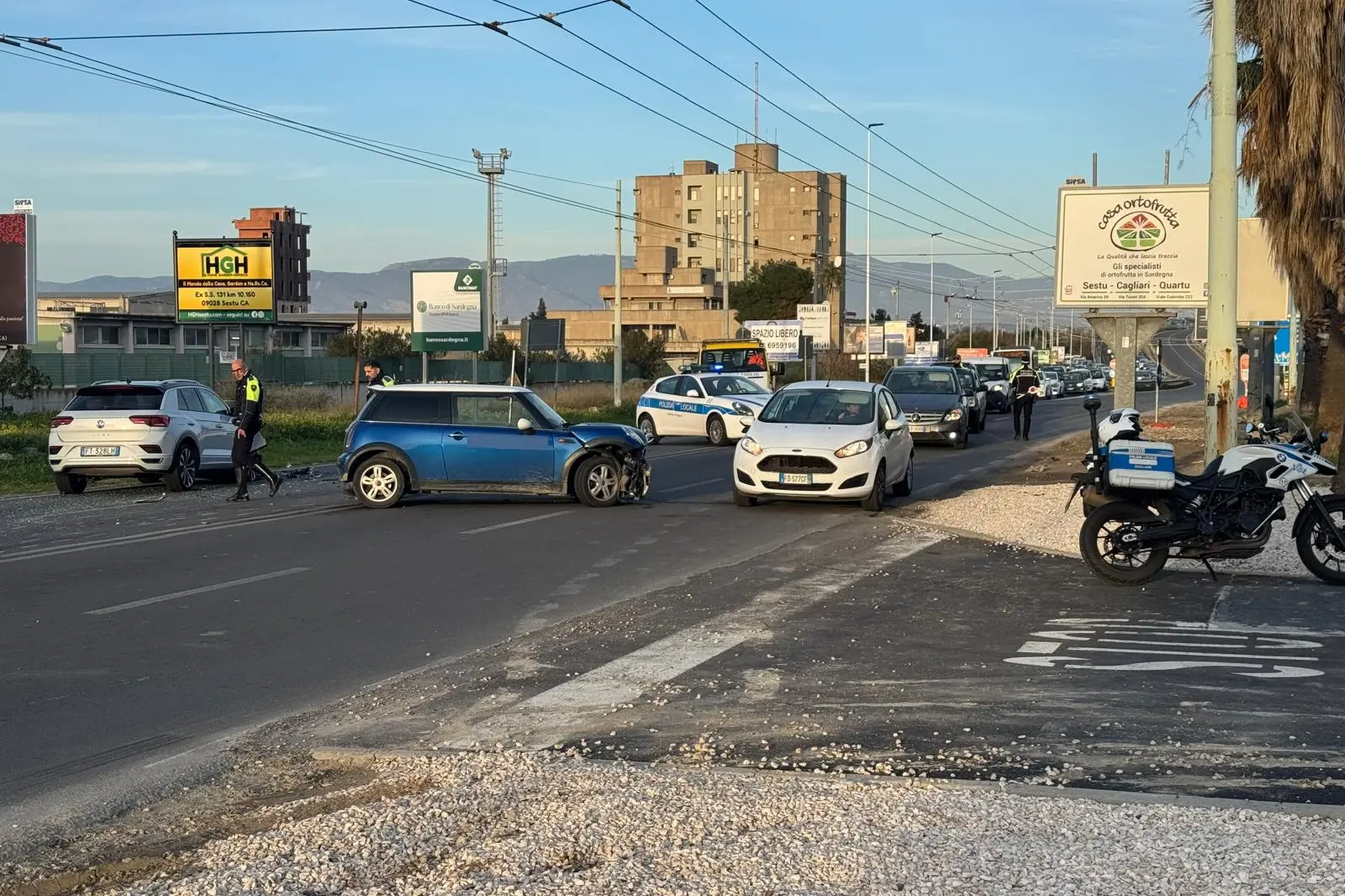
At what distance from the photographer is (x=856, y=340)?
280ft

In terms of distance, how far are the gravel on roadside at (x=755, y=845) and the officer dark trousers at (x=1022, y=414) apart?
104ft

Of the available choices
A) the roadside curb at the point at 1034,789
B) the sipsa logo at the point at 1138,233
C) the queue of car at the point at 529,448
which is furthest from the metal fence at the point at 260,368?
the roadside curb at the point at 1034,789

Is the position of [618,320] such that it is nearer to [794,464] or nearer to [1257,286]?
[1257,286]

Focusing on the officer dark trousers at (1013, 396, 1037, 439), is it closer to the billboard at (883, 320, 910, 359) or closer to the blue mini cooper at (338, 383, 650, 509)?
the blue mini cooper at (338, 383, 650, 509)

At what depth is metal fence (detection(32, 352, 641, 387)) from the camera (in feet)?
178

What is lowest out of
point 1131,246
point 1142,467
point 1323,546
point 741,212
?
point 1323,546

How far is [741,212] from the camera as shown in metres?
168

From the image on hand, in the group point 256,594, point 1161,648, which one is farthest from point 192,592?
point 1161,648

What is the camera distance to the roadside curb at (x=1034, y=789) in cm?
559

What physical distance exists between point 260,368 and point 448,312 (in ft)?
34.7

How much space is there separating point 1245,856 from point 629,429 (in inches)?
586

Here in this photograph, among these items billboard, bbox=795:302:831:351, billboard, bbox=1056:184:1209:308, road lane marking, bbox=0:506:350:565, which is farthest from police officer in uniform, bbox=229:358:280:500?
billboard, bbox=795:302:831:351

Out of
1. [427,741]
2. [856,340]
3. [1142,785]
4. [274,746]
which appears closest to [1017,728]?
[1142,785]

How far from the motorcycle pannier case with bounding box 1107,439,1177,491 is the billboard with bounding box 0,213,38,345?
29.2 metres
